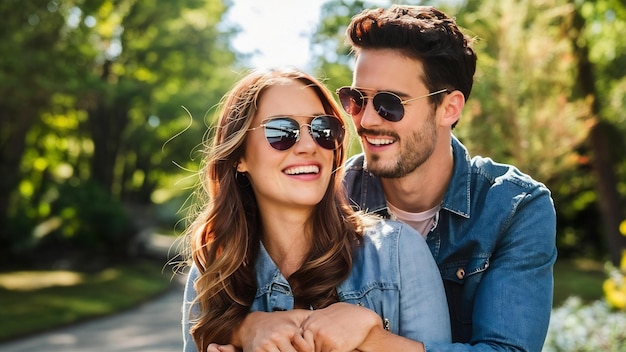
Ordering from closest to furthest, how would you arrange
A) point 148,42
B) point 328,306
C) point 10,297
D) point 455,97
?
point 328,306 < point 455,97 < point 10,297 < point 148,42

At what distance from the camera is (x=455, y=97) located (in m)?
3.69

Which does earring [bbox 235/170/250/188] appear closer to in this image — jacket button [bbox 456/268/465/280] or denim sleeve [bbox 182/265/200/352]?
denim sleeve [bbox 182/265/200/352]

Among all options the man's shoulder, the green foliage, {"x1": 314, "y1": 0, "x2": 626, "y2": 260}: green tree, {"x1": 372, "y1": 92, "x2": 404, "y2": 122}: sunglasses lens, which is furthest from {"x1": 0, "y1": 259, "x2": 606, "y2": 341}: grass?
the man's shoulder

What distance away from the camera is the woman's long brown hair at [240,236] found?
3012mm

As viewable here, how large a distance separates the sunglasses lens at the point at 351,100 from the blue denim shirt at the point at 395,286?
26.0 inches

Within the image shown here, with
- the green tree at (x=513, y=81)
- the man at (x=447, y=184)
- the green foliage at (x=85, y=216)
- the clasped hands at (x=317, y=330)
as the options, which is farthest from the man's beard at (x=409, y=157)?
the green foliage at (x=85, y=216)

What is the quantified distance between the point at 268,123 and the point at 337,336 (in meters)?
0.82

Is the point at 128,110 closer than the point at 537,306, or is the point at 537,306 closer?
the point at 537,306

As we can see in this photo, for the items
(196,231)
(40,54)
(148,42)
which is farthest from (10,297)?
(196,231)

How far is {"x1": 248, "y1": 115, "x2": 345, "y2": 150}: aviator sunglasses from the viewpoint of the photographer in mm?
2998

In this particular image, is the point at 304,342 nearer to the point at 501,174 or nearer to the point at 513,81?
the point at 501,174

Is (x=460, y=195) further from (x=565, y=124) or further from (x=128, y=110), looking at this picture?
(x=128, y=110)

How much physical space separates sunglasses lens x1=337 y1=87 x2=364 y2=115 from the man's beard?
0.71 feet

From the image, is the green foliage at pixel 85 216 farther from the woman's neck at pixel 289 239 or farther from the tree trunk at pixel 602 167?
the woman's neck at pixel 289 239
